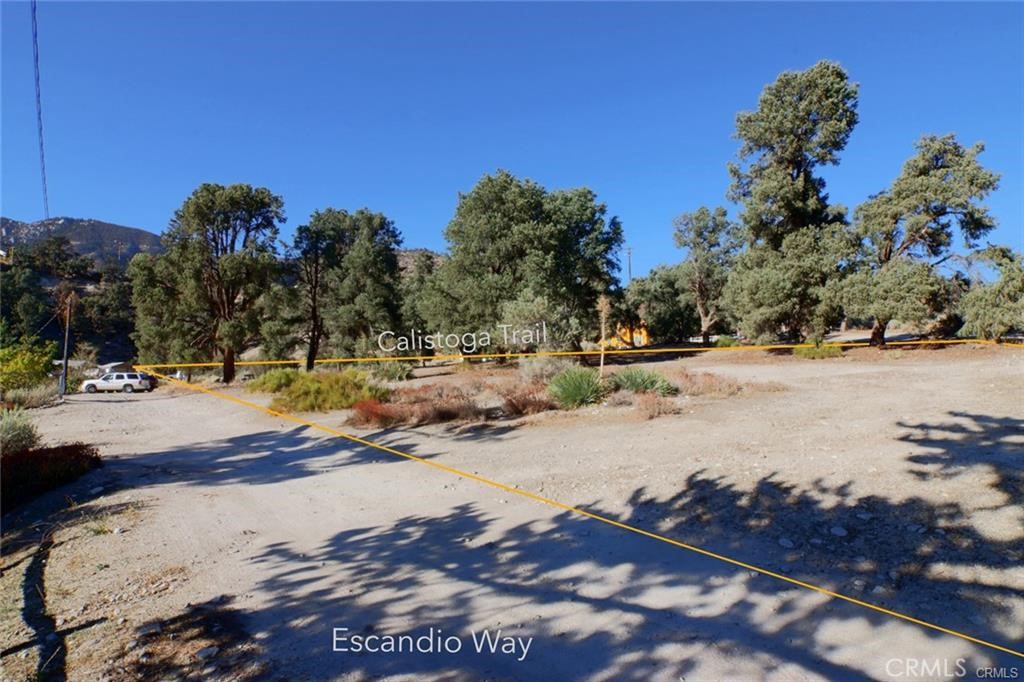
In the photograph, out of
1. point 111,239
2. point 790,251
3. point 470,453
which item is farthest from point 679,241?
point 111,239

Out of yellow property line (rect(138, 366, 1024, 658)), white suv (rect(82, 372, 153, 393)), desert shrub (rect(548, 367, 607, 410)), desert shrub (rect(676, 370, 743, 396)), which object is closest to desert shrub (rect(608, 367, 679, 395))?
desert shrub (rect(676, 370, 743, 396))

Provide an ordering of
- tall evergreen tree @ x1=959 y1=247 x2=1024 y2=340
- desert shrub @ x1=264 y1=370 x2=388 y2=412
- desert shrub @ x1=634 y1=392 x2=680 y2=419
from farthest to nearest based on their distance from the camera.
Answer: tall evergreen tree @ x1=959 y1=247 x2=1024 y2=340 < desert shrub @ x1=264 y1=370 x2=388 y2=412 < desert shrub @ x1=634 y1=392 x2=680 y2=419

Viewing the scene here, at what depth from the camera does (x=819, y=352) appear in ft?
75.4

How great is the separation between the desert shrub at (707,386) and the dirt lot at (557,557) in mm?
3272

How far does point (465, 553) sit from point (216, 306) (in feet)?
74.5

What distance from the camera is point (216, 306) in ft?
74.9

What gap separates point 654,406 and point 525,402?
3.07 meters

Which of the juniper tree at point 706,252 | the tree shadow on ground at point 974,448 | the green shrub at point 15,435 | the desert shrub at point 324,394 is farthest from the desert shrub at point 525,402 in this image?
the juniper tree at point 706,252

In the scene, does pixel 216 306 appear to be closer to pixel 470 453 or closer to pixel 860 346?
pixel 470 453

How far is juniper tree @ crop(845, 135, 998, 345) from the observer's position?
20.3 meters

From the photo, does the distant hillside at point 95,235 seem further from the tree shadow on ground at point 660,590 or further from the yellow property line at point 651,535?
the tree shadow on ground at point 660,590

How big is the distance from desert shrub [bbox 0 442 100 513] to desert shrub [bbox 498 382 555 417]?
7876mm

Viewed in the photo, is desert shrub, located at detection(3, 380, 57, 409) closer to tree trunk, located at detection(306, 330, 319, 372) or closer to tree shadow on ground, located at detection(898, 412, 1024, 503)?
tree trunk, located at detection(306, 330, 319, 372)

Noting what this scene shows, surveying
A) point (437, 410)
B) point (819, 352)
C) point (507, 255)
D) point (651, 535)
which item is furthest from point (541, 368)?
point (819, 352)
